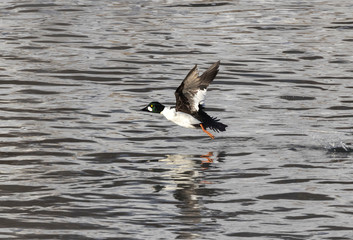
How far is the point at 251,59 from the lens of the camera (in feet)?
68.9

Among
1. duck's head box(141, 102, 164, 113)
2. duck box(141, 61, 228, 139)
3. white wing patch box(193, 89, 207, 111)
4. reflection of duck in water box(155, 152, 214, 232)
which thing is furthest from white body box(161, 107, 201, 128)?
reflection of duck in water box(155, 152, 214, 232)

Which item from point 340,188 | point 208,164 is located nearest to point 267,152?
point 208,164

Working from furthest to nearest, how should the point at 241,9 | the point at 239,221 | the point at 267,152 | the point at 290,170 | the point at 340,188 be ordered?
the point at 241,9 < the point at 267,152 < the point at 290,170 < the point at 340,188 < the point at 239,221

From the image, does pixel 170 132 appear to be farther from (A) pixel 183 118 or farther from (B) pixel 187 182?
(B) pixel 187 182

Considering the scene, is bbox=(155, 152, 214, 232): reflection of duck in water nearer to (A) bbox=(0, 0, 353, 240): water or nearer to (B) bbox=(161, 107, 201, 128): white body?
(A) bbox=(0, 0, 353, 240): water

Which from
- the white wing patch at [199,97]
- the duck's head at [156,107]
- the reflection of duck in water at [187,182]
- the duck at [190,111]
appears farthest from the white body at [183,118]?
the reflection of duck in water at [187,182]

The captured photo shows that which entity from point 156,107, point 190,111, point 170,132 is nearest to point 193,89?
point 190,111

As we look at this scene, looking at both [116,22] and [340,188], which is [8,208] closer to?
[340,188]

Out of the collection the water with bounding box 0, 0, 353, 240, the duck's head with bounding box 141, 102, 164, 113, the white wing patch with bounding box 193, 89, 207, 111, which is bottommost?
the water with bounding box 0, 0, 353, 240

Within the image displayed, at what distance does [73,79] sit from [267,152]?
22.3 feet

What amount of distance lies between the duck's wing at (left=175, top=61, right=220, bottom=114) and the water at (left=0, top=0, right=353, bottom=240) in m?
0.58

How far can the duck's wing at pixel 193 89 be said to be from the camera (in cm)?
1259

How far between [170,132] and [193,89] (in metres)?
1.47

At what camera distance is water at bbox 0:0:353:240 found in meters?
9.46
